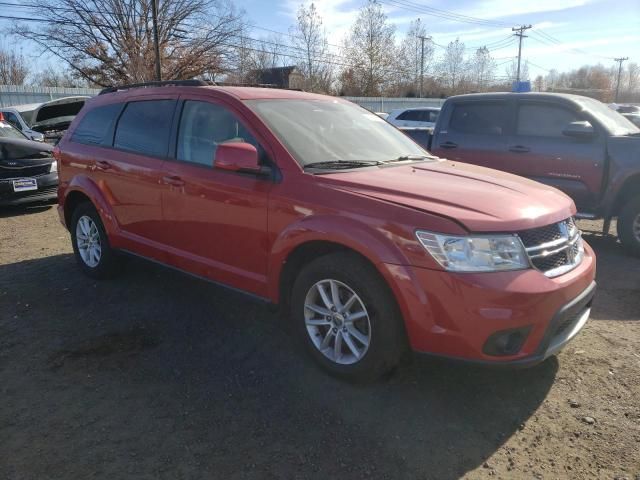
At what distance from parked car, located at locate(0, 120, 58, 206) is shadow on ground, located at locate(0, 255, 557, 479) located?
4.85m

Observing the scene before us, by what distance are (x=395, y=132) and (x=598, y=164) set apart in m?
3.18

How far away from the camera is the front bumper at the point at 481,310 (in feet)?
8.60

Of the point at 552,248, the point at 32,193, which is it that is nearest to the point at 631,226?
the point at 552,248

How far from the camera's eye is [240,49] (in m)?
Result: 35.7

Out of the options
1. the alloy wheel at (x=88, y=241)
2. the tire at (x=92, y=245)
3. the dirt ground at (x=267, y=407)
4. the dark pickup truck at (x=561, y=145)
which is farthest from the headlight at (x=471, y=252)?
the dark pickup truck at (x=561, y=145)

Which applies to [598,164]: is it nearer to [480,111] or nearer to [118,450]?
[480,111]

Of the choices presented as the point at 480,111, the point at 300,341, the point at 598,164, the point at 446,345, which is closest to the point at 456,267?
the point at 446,345

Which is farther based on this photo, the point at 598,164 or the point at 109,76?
the point at 109,76

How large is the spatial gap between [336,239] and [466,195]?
814 mm

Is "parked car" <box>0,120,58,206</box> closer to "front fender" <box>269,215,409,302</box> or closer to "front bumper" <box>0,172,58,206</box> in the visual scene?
"front bumper" <box>0,172,58,206</box>

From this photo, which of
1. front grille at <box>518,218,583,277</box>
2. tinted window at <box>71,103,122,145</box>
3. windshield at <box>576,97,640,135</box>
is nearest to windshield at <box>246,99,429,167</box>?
front grille at <box>518,218,583,277</box>

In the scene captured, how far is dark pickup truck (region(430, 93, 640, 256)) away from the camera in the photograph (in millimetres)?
6078

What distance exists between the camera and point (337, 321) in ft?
10.4

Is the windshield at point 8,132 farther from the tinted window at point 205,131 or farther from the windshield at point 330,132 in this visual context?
the windshield at point 330,132
